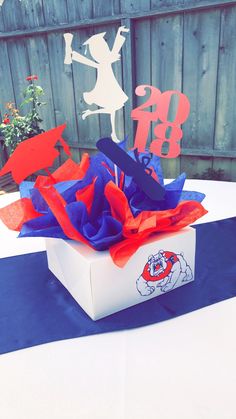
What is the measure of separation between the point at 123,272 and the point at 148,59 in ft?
7.53

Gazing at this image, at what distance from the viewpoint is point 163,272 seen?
63cm

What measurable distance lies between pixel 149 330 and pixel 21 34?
10.2 ft

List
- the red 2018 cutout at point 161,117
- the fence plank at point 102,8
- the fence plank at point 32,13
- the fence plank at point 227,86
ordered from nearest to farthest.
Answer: the red 2018 cutout at point 161,117 < the fence plank at point 227,86 < the fence plank at point 102,8 < the fence plank at point 32,13

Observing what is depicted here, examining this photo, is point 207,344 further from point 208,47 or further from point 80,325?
point 208,47

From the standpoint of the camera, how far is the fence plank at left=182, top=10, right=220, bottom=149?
225 centimetres

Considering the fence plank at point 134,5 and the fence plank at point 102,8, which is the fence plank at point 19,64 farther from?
the fence plank at point 134,5

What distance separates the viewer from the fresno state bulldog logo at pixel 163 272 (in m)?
0.61

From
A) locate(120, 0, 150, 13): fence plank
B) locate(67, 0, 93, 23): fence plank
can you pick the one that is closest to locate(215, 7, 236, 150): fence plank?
locate(120, 0, 150, 13): fence plank

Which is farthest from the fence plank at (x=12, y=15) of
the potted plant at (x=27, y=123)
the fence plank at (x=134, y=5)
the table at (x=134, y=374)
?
the table at (x=134, y=374)

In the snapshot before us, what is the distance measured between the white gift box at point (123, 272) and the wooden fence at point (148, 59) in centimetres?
201

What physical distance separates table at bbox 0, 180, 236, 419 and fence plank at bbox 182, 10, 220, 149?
2.12 m

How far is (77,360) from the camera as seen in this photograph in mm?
478

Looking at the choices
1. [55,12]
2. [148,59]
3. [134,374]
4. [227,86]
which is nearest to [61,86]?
[55,12]

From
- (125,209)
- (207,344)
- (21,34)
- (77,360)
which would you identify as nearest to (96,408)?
(77,360)
